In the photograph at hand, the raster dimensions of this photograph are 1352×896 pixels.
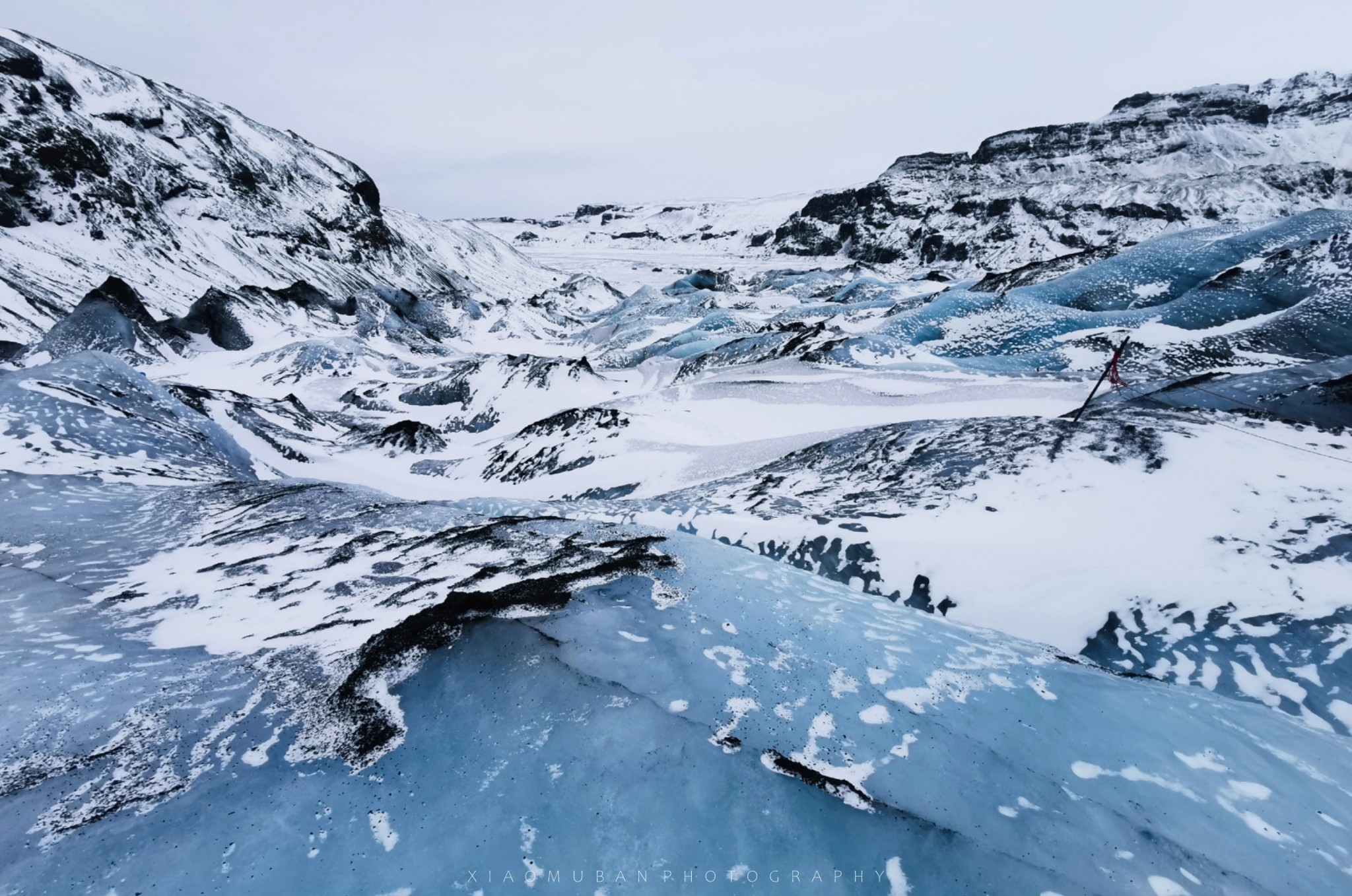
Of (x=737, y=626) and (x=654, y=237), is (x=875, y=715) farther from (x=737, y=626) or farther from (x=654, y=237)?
(x=654, y=237)

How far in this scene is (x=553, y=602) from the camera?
16.2ft

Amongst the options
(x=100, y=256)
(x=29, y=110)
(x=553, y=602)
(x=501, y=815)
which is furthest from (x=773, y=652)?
(x=29, y=110)

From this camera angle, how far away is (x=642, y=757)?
3.64 meters

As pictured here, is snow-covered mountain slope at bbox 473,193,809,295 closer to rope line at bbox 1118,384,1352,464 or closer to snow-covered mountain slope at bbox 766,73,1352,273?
snow-covered mountain slope at bbox 766,73,1352,273

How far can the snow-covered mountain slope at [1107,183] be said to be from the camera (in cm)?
5838

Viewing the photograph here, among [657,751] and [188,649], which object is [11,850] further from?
[657,751]

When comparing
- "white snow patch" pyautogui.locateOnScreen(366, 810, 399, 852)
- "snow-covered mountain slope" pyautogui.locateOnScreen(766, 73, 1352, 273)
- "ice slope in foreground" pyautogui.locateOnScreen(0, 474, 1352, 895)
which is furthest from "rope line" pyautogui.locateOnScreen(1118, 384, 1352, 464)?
"snow-covered mountain slope" pyautogui.locateOnScreen(766, 73, 1352, 273)

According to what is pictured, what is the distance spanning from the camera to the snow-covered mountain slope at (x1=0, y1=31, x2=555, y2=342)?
40.6 m

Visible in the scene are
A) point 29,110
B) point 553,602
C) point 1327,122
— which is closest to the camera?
point 553,602

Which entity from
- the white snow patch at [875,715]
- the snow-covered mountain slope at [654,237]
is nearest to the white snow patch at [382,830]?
the white snow patch at [875,715]

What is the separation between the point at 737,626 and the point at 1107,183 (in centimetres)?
8287

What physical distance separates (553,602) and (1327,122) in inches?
4528

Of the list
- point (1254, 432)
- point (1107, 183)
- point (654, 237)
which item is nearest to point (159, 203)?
point (1254, 432)

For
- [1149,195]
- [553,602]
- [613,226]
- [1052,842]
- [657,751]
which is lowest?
[1052,842]
